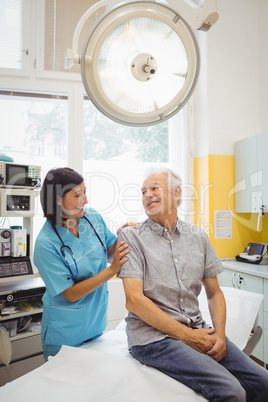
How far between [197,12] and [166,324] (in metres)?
1.07

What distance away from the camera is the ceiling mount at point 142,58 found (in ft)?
2.59

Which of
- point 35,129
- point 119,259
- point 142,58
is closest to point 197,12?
point 142,58

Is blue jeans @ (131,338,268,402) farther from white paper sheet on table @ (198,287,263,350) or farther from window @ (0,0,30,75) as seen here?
window @ (0,0,30,75)

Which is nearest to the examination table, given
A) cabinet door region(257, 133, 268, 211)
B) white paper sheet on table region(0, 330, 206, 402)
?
white paper sheet on table region(0, 330, 206, 402)

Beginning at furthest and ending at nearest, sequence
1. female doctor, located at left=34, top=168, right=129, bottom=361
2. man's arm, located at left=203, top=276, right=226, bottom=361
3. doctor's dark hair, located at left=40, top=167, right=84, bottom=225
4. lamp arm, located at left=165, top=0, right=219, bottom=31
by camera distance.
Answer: doctor's dark hair, located at left=40, top=167, right=84, bottom=225 → female doctor, located at left=34, top=168, right=129, bottom=361 → man's arm, located at left=203, top=276, right=226, bottom=361 → lamp arm, located at left=165, top=0, right=219, bottom=31

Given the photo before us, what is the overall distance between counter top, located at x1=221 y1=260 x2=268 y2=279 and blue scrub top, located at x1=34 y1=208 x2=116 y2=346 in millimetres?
1424

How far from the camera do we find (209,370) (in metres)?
1.12

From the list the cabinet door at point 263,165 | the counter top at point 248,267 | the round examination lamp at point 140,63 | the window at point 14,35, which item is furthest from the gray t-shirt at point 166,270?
Result: the window at point 14,35

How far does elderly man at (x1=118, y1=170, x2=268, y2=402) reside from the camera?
115 centimetres

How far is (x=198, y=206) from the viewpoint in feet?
10.7

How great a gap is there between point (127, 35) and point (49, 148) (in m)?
2.30

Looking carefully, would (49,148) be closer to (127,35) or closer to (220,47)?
(220,47)

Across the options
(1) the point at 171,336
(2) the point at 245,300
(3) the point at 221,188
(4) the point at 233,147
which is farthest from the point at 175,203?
(4) the point at 233,147

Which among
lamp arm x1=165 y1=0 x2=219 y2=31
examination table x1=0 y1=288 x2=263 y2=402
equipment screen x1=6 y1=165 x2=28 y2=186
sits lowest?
examination table x1=0 y1=288 x2=263 y2=402
